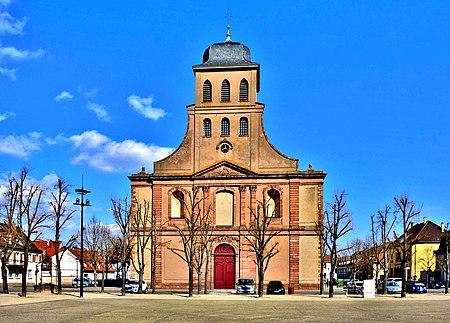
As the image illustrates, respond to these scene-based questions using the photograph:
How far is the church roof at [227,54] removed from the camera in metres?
65.8

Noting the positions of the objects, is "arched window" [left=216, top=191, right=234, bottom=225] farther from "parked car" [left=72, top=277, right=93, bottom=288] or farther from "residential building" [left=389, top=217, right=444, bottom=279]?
"residential building" [left=389, top=217, right=444, bottom=279]

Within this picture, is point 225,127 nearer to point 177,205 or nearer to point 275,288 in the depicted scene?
→ point 177,205

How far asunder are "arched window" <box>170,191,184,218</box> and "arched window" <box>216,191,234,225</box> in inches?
151

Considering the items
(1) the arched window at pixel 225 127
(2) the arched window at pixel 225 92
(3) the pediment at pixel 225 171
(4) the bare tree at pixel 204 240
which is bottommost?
(4) the bare tree at pixel 204 240

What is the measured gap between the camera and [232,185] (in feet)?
205

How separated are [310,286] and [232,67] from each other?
23.6 meters

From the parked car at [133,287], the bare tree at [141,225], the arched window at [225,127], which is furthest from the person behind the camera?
the arched window at [225,127]

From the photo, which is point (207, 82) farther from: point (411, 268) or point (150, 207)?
point (411, 268)

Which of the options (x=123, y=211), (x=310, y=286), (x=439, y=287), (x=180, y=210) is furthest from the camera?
(x=439, y=287)

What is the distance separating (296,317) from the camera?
27.9 metres

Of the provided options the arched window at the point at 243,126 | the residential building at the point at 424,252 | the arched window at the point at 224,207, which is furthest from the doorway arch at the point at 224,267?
the residential building at the point at 424,252

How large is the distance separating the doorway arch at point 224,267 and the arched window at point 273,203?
543 cm

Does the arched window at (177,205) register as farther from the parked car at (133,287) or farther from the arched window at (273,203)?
the arched window at (273,203)

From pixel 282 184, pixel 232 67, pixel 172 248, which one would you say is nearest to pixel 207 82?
pixel 232 67
